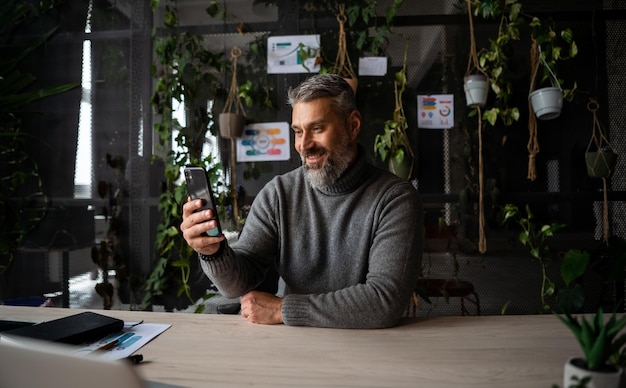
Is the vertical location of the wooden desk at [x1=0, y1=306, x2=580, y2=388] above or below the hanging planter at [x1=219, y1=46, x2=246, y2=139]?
below

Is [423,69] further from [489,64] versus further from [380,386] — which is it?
[380,386]

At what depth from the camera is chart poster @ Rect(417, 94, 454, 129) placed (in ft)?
8.64

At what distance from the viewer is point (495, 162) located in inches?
104

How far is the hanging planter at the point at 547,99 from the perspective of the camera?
236 cm

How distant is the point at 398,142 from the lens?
101 inches

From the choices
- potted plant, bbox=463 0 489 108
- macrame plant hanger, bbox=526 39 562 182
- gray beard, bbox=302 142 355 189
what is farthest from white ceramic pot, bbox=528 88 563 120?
gray beard, bbox=302 142 355 189

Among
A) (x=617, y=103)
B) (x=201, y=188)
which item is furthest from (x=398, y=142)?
(x=201, y=188)

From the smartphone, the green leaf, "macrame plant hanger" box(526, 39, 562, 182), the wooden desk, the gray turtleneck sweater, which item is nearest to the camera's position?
the wooden desk

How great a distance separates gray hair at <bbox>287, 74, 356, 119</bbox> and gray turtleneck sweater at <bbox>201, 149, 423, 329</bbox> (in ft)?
0.74

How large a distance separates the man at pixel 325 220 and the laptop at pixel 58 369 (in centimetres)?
82

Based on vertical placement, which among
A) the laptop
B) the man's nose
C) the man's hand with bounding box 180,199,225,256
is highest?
the man's nose

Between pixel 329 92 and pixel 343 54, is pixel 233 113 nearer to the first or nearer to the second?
pixel 343 54

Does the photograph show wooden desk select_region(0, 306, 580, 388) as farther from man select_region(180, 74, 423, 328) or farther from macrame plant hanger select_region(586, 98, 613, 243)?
macrame plant hanger select_region(586, 98, 613, 243)

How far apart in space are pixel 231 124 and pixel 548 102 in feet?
5.99
